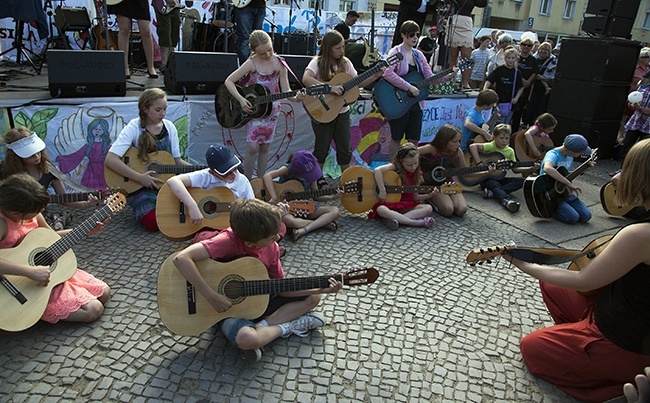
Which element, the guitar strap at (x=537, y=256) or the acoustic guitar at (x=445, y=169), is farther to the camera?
the acoustic guitar at (x=445, y=169)

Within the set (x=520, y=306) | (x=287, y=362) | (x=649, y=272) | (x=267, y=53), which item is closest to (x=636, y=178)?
(x=649, y=272)

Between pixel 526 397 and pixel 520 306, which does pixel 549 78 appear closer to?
pixel 520 306

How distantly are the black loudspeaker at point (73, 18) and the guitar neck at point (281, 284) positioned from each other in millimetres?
7749

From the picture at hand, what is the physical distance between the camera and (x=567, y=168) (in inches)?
217

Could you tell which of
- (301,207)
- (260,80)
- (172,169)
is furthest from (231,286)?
(260,80)

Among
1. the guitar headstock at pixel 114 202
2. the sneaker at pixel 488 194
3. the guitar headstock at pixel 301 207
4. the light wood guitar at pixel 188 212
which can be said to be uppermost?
the guitar headstock at pixel 114 202

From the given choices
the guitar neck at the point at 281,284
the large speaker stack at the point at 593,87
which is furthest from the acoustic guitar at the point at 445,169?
the large speaker stack at the point at 593,87

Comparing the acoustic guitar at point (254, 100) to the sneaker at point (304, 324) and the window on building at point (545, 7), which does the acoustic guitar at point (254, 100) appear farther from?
the window on building at point (545, 7)

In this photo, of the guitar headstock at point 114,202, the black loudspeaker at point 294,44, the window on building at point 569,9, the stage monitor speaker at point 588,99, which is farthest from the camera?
the window on building at point 569,9

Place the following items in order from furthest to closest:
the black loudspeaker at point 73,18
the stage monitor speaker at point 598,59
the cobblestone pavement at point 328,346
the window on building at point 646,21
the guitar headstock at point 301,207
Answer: the window on building at point 646,21, the black loudspeaker at point 73,18, the stage monitor speaker at point 598,59, the guitar headstock at point 301,207, the cobblestone pavement at point 328,346

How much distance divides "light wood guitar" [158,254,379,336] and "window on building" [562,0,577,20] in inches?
1594

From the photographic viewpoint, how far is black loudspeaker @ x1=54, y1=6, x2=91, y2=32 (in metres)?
8.38

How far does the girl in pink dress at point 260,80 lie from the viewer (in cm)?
493

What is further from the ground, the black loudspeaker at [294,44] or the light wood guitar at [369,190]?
the black loudspeaker at [294,44]
